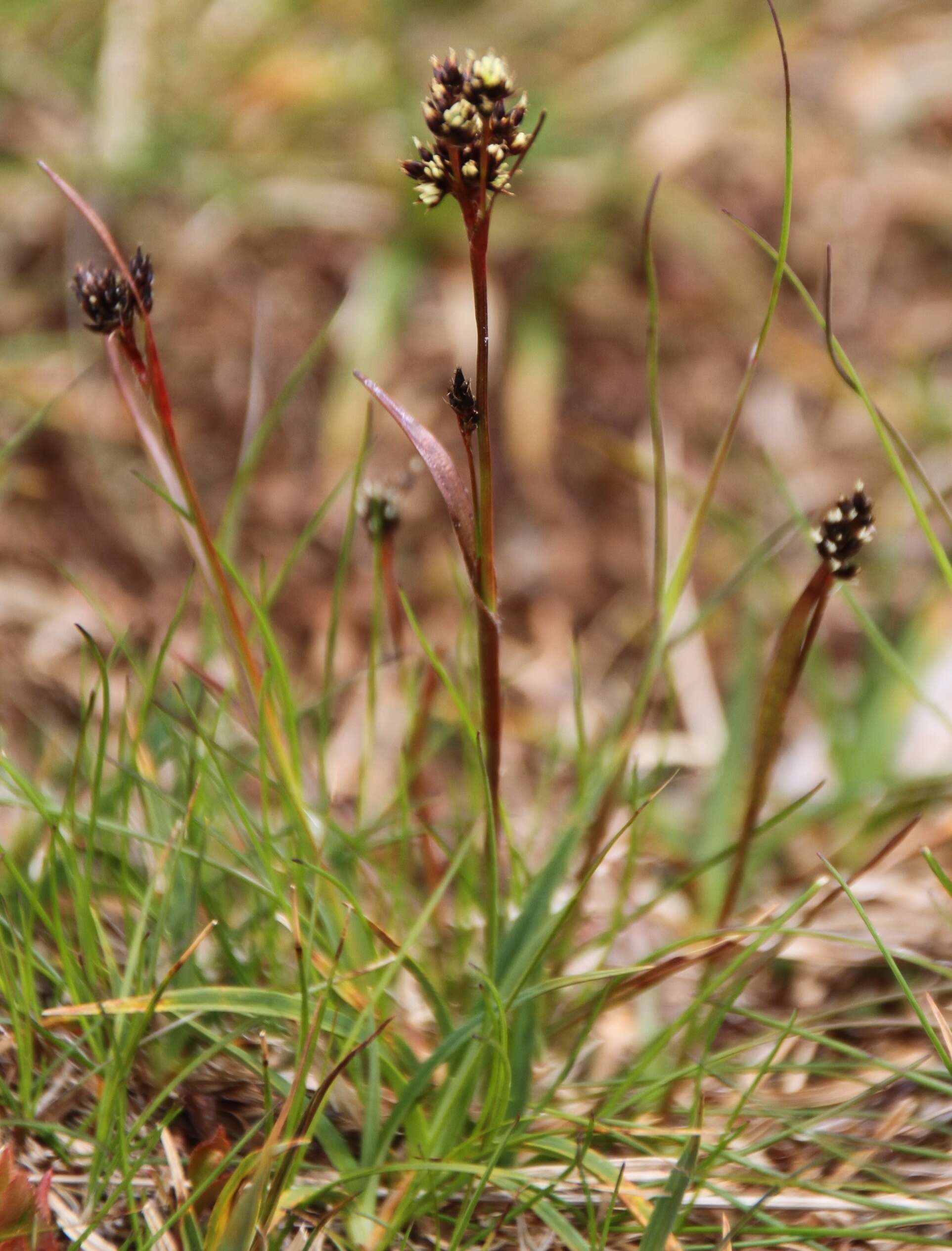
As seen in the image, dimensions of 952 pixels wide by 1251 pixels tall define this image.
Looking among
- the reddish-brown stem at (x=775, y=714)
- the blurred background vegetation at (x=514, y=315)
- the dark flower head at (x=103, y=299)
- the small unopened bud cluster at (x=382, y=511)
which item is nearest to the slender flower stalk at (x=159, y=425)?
the dark flower head at (x=103, y=299)

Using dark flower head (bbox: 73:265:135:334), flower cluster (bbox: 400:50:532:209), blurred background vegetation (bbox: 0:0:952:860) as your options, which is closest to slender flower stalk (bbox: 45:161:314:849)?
dark flower head (bbox: 73:265:135:334)

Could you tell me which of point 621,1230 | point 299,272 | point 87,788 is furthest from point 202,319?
point 621,1230

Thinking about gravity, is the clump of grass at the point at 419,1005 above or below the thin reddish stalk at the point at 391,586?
below

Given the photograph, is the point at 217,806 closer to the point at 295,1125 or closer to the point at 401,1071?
the point at 401,1071

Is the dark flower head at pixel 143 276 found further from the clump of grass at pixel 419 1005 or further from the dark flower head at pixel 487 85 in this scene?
the dark flower head at pixel 487 85

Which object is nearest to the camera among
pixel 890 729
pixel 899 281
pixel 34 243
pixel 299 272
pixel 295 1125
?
pixel 295 1125

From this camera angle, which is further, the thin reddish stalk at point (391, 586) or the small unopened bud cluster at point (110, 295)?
the thin reddish stalk at point (391, 586)

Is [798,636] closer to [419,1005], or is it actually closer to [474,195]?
[474,195]
